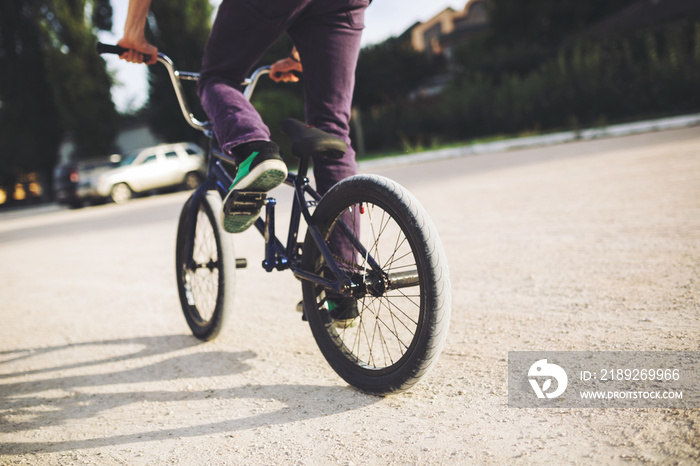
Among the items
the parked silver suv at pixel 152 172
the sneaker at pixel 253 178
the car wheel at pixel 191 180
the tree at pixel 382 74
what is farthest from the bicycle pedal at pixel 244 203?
the tree at pixel 382 74

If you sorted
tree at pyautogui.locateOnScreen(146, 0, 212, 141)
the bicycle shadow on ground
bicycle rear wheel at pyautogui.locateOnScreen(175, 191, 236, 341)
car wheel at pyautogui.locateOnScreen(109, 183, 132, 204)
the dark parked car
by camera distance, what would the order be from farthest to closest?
tree at pyautogui.locateOnScreen(146, 0, 212, 141)
car wheel at pyautogui.locateOnScreen(109, 183, 132, 204)
the dark parked car
bicycle rear wheel at pyautogui.locateOnScreen(175, 191, 236, 341)
the bicycle shadow on ground

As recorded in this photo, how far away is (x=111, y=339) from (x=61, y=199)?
1646 centimetres

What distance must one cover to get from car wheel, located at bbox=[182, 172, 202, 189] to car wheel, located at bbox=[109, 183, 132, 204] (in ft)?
6.03

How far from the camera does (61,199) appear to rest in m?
17.3

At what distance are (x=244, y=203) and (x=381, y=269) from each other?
0.62 metres

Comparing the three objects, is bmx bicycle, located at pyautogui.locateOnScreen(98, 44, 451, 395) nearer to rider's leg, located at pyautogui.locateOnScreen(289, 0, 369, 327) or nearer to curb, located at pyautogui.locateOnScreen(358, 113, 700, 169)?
rider's leg, located at pyautogui.locateOnScreen(289, 0, 369, 327)

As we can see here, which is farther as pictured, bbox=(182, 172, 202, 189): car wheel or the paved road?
bbox=(182, 172, 202, 189): car wheel

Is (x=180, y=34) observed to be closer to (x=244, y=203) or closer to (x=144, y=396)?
(x=244, y=203)

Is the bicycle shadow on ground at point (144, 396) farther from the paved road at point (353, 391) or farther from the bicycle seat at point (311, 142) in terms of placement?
the bicycle seat at point (311, 142)

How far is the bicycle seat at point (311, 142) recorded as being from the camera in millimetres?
1820

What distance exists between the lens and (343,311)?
2.07 metres

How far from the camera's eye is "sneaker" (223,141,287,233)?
190 cm

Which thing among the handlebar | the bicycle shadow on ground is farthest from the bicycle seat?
the bicycle shadow on ground

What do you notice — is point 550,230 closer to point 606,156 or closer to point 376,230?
point 376,230
